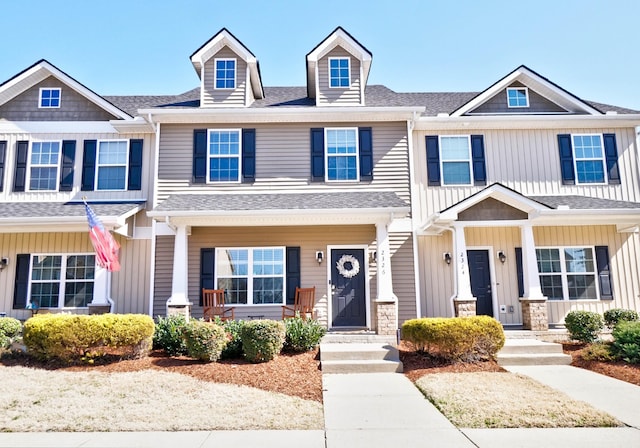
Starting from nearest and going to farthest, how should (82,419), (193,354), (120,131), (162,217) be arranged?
1. (82,419)
2. (193,354)
3. (162,217)
4. (120,131)

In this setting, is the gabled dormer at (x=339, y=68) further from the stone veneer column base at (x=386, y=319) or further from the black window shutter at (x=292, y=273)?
the stone veneer column base at (x=386, y=319)

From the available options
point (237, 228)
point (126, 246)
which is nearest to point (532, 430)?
point (237, 228)

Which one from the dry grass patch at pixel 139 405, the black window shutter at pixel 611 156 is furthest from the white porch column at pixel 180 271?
the black window shutter at pixel 611 156

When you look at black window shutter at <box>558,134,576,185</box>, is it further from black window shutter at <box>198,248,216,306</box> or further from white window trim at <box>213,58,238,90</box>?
black window shutter at <box>198,248,216,306</box>

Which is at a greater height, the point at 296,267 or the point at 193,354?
the point at 296,267

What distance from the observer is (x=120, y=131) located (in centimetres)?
1177

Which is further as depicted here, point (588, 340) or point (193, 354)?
point (588, 340)

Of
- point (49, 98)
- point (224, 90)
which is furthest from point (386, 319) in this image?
point (49, 98)

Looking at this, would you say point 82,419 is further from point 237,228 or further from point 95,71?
point 95,71

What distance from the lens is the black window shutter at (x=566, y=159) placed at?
1184 cm

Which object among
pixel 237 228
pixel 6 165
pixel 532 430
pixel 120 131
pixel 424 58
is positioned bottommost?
pixel 532 430

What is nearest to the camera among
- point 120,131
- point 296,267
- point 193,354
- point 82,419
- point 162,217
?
point 82,419

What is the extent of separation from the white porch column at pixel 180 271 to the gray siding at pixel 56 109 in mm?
4075

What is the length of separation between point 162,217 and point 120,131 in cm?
330
